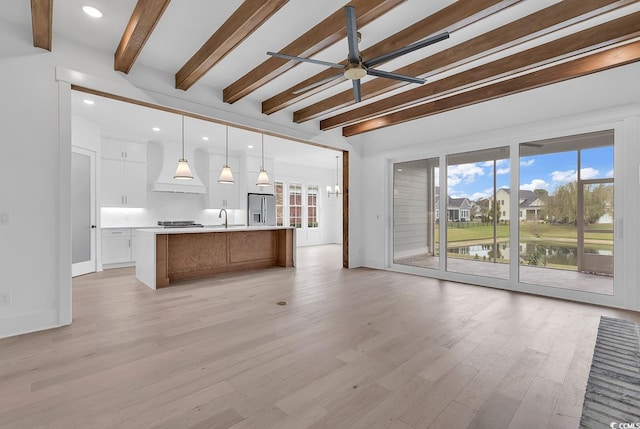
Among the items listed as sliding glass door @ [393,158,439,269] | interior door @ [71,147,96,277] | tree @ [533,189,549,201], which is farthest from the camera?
sliding glass door @ [393,158,439,269]

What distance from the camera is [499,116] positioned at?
4711mm

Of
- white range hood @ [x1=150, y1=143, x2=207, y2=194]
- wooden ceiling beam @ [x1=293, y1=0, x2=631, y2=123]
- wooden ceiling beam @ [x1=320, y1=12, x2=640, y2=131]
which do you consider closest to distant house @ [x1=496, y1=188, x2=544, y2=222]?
wooden ceiling beam @ [x1=320, y1=12, x2=640, y2=131]

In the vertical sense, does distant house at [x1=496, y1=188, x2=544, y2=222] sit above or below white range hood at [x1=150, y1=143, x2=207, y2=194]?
below

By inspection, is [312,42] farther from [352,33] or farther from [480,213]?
[480,213]

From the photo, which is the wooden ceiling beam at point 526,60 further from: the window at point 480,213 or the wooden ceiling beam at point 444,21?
the window at point 480,213

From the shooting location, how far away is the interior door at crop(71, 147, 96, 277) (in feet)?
17.8

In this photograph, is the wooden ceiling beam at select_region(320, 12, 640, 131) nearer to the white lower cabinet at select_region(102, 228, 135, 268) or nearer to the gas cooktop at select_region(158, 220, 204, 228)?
the gas cooktop at select_region(158, 220, 204, 228)

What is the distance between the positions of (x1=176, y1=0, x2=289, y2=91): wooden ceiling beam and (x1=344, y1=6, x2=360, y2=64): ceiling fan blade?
53 centimetres

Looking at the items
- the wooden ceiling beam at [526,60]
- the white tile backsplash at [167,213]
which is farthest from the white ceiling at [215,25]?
the white tile backsplash at [167,213]

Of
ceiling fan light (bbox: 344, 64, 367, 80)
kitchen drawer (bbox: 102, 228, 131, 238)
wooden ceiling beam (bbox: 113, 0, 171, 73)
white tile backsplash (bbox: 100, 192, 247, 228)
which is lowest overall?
kitchen drawer (bbox: 102, 228, 131, 238)

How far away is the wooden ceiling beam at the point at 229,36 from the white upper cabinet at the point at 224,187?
4434 mm

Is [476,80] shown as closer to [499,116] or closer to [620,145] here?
[499,116]

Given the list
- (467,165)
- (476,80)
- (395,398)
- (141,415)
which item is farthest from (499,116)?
(141,415)

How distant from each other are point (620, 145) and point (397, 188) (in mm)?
3298
